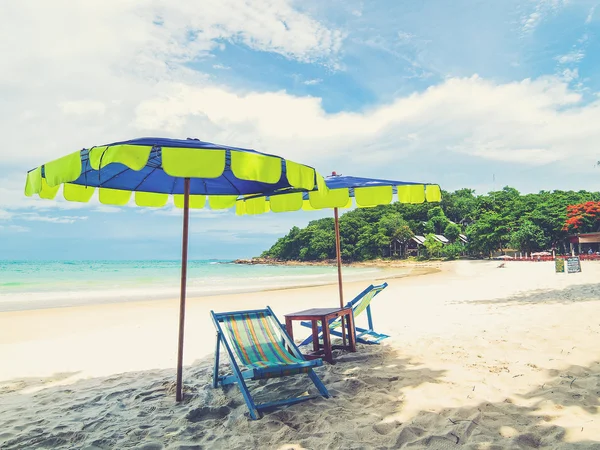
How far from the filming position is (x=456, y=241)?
6009 cm

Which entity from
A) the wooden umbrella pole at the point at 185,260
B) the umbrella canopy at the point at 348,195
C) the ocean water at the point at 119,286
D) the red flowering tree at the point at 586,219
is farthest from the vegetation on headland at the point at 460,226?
the wooden umbrella pole at the point at 185,260

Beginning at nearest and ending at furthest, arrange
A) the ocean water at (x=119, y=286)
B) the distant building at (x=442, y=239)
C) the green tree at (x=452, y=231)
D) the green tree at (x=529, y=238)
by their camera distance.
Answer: the ocean water at (x=119, y=286) < the green tree at (x=529, y=238) < the distant building at (x=442, y=239) < the green tree at (x=452, y=231)

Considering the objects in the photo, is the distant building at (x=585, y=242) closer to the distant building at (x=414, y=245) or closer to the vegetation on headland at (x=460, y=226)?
the vegetation on headland at (x=460, y=226)

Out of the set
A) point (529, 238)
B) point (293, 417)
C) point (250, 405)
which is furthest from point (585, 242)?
point (250, 405)

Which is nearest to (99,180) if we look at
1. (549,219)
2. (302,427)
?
(302,427)

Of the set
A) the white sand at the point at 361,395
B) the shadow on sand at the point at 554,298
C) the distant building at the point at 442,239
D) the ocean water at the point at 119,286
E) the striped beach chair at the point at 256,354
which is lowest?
the ocean water at the point at 119,286

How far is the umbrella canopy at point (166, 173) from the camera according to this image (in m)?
2.48

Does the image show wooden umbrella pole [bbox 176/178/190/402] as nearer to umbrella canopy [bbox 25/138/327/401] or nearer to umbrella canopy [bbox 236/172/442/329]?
umbrella canopy [bbox 25/138/327/401]

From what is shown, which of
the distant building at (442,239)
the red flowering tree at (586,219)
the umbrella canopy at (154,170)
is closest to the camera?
the umbrella canopy at (154,170)

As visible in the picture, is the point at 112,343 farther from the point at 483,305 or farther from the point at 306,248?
the point at 306,248

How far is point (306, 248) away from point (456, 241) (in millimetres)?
25894

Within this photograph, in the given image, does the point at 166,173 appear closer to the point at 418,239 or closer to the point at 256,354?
the point at 256,354

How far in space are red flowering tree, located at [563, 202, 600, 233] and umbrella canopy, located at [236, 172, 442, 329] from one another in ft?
147

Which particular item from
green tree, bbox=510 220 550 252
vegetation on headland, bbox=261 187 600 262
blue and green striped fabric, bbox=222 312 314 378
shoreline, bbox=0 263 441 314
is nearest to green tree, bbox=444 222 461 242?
vegetation on headland, bbox=261 187 600 262
